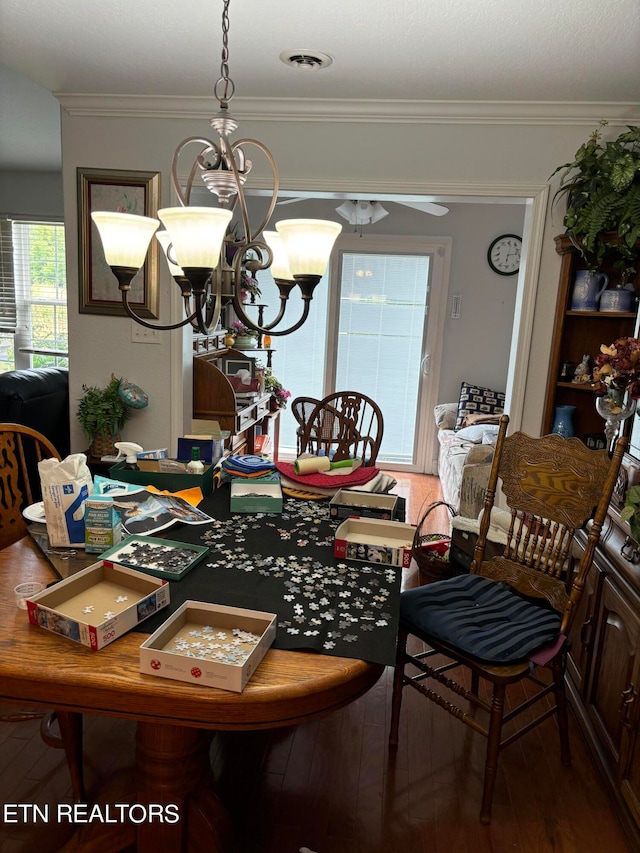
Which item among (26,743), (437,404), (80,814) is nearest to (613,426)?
(80,814)

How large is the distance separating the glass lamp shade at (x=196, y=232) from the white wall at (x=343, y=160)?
1959 mm

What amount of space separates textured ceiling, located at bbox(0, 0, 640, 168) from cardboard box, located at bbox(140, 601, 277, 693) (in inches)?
79.1

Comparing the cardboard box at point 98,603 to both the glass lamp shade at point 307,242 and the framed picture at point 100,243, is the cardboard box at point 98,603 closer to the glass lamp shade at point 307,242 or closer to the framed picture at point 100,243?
the glass lamp shade at point 307,242

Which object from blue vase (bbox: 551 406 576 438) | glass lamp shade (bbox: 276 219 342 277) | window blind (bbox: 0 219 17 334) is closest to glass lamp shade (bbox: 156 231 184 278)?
glass lamp shade (bbox: 276 219 342 277)

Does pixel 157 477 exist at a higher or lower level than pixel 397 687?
higher

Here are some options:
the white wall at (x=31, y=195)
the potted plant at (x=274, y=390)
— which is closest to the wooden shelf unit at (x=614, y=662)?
the potted plant at (x=274, y=390)

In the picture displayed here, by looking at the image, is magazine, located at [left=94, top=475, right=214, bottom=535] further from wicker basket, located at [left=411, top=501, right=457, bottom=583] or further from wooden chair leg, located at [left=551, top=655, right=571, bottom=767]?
wicker basket, located at [left=411, top=501, right=457, bottom=583]

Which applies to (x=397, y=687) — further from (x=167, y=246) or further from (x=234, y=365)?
(x=234, y=365)

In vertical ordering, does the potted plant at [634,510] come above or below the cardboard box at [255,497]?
above

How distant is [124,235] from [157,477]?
84 cm

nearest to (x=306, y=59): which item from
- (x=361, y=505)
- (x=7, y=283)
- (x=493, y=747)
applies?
(x=361, y=505)

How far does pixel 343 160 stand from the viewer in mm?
3143

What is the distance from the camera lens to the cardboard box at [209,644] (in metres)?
1.10

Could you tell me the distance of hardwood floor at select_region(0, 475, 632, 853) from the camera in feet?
5.48
